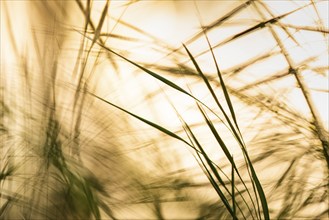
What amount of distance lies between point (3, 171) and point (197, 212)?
316 millimetres

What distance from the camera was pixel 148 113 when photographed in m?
0.54

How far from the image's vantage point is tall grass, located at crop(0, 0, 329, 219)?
50 cm

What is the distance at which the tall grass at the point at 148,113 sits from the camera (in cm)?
50

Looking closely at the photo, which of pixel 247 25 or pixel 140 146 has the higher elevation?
pixel 247 25

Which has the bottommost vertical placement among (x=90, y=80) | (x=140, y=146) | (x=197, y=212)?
(x=197, y=212)

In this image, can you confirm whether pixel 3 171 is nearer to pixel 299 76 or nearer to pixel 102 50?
pixel 102 50

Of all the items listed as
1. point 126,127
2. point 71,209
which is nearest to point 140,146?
point 126,127

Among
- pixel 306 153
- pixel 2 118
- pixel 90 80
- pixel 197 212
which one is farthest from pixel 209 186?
pixel 2 118

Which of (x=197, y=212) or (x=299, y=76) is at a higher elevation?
(x=299, y=76)

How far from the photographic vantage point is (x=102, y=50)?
1.78 feet

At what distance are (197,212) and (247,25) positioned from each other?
0.30 meters

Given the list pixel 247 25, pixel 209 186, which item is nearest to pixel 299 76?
pixel 247 25

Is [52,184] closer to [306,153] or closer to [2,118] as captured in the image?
[2,118]

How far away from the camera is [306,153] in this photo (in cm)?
50
